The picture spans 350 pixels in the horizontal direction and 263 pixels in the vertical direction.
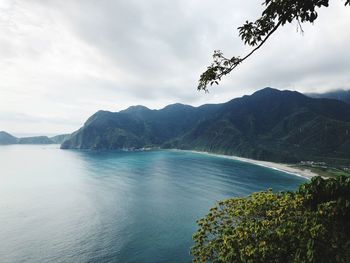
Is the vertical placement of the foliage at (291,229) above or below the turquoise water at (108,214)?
above

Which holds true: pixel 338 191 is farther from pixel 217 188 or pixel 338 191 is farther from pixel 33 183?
pixel 33 183

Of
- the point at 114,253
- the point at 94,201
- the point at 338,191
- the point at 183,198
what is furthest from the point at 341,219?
the point at 94,201

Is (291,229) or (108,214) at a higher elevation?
(291,229)

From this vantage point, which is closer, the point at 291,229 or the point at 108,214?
the point at 291,229

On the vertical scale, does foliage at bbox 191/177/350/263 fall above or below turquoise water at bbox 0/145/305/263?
above
